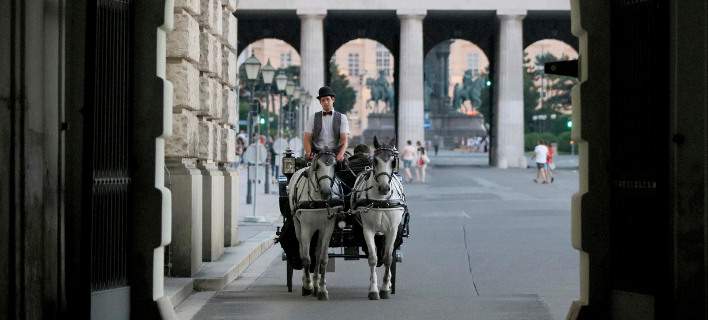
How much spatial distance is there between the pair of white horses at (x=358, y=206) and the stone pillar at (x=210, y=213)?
3.34 meters

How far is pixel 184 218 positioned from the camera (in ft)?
50.9

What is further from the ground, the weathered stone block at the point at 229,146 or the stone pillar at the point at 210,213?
the weathered stone block at the point at 229,146

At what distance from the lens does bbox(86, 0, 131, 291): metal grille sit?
359 inches

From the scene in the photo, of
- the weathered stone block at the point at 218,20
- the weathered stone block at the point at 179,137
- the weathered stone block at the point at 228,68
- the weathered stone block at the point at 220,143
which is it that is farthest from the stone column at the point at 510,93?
the weathered stone block at the point at 179,137

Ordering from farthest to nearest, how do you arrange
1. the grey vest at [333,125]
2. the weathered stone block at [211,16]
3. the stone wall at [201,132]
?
the weathered stone block at [211,16]
the stone wall at [201,132]
the grey vest at [333,125]

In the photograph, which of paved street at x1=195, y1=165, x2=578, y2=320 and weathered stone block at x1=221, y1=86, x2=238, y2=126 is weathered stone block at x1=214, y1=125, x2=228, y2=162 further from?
paved street at x1=195, y1=165, x2=578, y2=320

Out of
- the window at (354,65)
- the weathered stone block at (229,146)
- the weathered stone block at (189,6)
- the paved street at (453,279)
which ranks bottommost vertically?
the paved street at (453,279)

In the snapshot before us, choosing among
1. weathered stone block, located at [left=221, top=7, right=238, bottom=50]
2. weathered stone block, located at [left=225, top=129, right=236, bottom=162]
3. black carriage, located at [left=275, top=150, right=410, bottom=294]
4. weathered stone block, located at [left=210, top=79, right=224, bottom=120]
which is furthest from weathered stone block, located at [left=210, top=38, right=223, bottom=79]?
black carriage, located at [left=275, top=150, right=410, bottom=294]

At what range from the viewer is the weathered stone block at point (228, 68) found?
20128 millimetres

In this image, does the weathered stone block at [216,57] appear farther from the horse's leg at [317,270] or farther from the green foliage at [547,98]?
the green foliage at [547,98]

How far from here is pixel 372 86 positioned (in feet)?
382

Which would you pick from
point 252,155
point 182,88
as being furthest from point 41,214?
point 252,155

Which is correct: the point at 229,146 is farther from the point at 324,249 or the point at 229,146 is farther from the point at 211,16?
the point at 324,249

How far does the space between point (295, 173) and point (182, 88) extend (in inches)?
89.9
